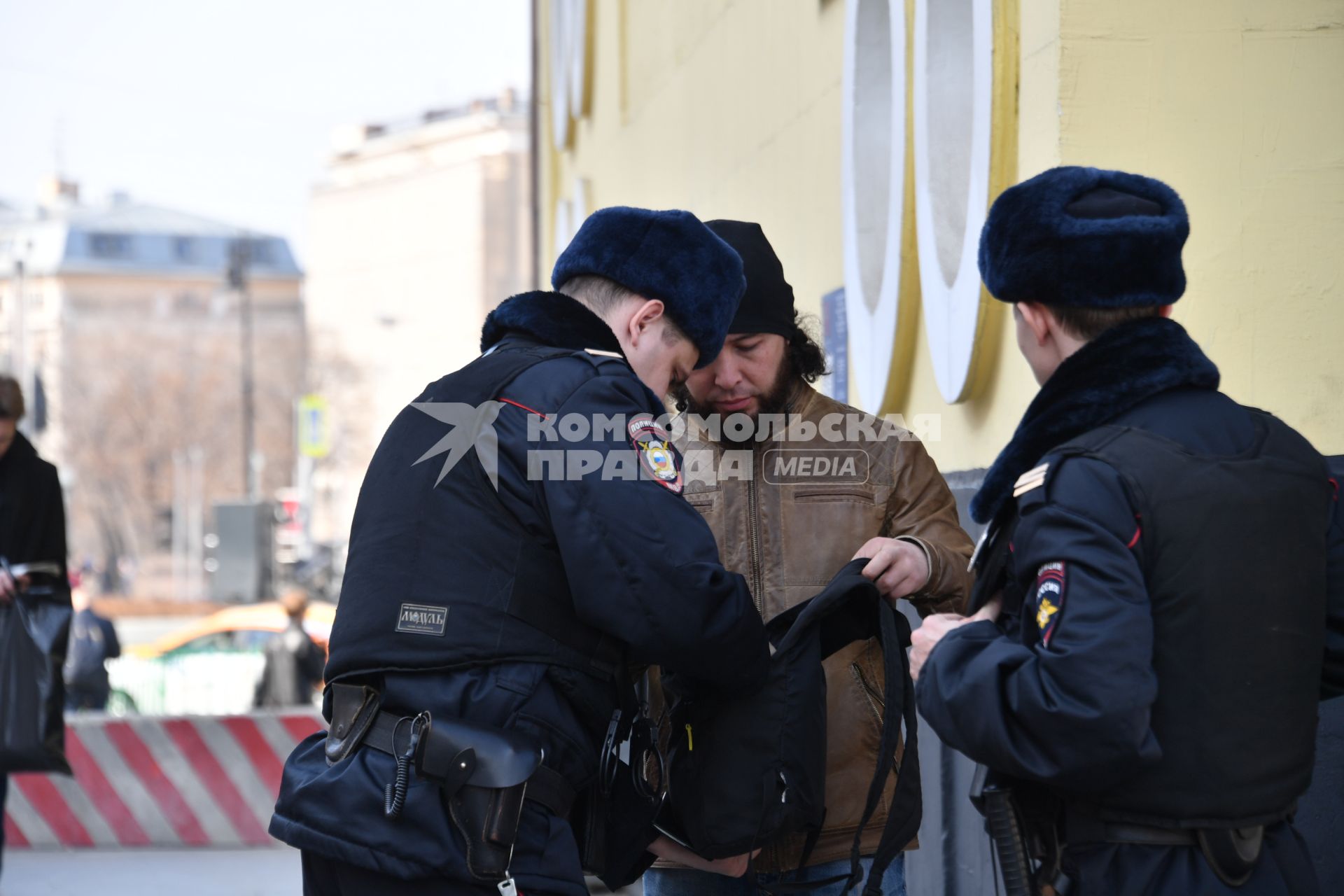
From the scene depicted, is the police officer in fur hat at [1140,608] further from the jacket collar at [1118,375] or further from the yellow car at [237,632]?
the yellow car at [237,632]

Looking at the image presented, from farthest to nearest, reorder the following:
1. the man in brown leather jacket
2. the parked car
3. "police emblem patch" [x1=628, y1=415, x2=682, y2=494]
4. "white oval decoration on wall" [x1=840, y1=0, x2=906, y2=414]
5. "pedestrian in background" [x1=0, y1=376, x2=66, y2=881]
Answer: the parked car < "pedestrian in background" [x1=0, y1=376, x2=66, y2=881] < "white oval decoration on wall" [x1=840, y1=0, x2=906, y2=414] < the man in brown leather jacket < "police emblem patch" [x1=628, y1=415, x2=682, y2=494]

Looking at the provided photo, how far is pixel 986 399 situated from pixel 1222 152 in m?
1.04

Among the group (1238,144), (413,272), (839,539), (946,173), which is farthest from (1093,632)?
(413,272)

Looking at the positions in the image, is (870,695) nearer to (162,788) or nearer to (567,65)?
(162,788)

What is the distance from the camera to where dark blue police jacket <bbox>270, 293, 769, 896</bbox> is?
2.32 meters

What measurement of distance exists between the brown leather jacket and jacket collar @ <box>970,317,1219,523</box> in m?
0.72

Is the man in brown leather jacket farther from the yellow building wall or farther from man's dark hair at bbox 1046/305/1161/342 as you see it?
the yellow building wall

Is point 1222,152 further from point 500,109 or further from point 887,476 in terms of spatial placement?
point 500,109

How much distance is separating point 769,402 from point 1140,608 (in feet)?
4.30

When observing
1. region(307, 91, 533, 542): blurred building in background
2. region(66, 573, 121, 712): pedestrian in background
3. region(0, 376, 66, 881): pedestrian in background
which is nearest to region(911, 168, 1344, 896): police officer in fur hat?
region(0, 376, 66, 881): pedestrian in background

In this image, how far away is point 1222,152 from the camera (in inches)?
148

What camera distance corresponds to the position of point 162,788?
8461 millimetres

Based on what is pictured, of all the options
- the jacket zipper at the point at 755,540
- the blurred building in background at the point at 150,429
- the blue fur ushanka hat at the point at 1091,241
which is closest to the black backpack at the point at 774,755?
the jacket zipper at the point at 755,540

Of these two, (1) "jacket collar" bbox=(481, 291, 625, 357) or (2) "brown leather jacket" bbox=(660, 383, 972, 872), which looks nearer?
(1) "jacket collar" bbox=(481, 291, 625, 357)
